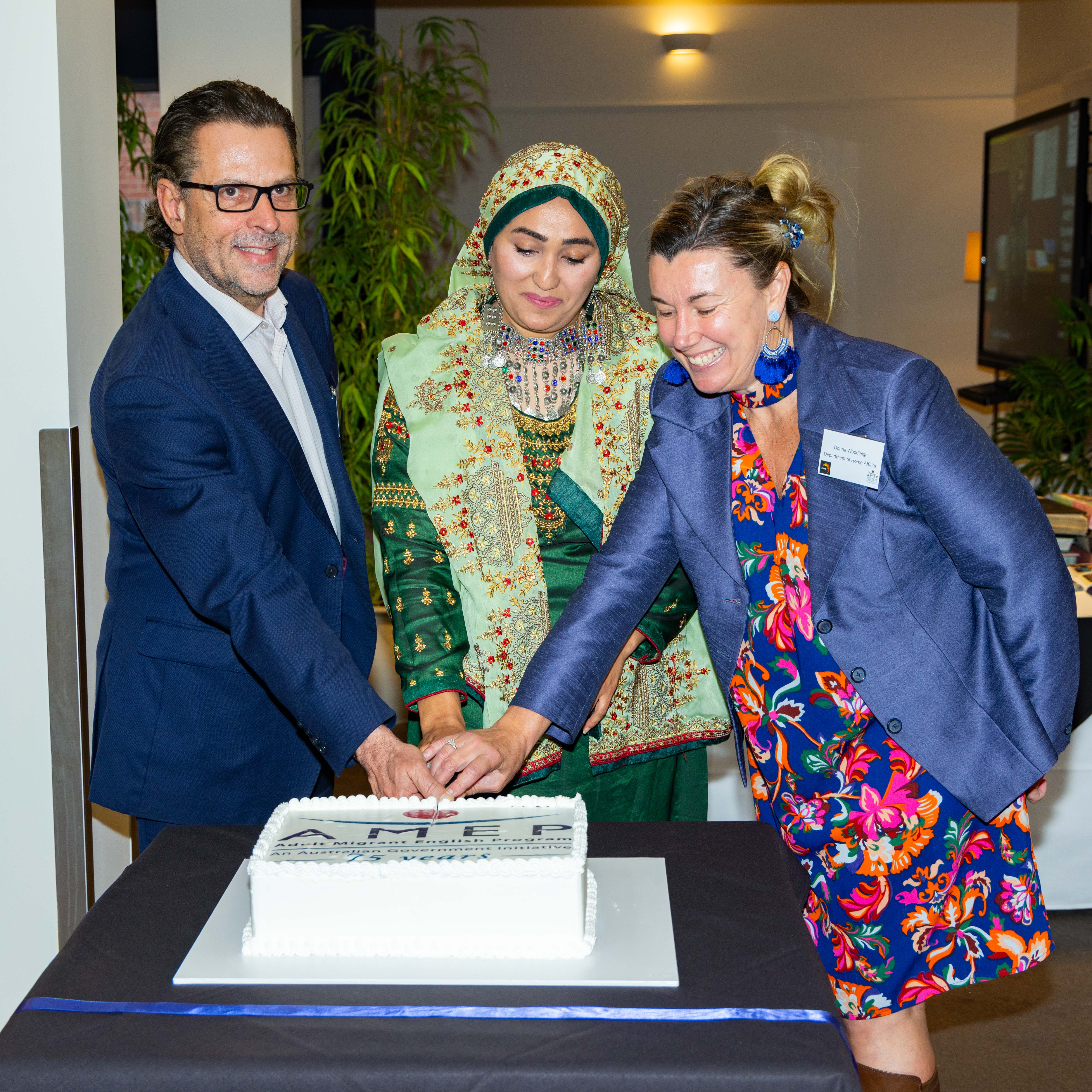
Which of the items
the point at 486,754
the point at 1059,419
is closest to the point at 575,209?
the point at 486,754

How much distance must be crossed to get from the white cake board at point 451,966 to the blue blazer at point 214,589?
1.63 feet

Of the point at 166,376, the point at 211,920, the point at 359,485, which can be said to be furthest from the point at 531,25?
the point at 211,920

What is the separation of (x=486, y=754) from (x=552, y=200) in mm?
836

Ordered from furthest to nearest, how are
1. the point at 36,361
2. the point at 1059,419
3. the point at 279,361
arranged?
the point at 1059,419
the point at 36,361
the point at 279,361

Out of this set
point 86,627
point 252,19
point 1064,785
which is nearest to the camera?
point 86,627

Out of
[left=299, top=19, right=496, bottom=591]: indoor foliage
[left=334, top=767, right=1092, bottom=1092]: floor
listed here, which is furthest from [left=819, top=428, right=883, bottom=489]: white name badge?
[left=299, top=19, right=496, bottom=591]: indoor foliage

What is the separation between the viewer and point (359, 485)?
475 cm

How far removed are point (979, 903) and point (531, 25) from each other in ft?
25.2

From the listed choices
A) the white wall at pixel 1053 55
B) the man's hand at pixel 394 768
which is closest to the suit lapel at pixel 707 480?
the man's hand at pixel 394 768

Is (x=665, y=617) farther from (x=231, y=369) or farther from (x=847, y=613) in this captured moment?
(x=231, y=369)

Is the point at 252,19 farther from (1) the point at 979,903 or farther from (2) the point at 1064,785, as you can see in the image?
(1) the point at 979,903

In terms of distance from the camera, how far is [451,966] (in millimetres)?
1156

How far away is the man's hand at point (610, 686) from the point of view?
1.86 m

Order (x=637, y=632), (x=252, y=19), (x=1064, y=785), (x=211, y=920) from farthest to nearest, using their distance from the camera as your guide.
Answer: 1. (x=252, y=19)
2. (x=1064, y=785)
3. (x=637, y=632)
4. (x=211, y=920)
